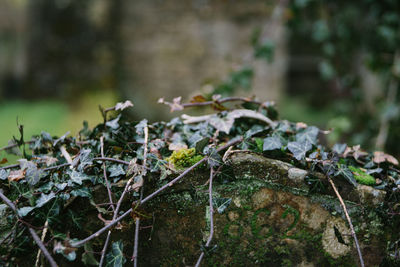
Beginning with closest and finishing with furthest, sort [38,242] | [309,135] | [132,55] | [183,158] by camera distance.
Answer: [38,242] → [183,158] → [309,135] → [132,55]

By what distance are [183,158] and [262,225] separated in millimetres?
306

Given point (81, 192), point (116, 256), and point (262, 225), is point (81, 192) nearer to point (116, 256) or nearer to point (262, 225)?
point (116, 256)

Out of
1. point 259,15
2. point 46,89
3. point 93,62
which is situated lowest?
point 46,89

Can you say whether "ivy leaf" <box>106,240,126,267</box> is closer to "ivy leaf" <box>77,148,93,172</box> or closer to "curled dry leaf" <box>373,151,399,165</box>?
"ivy leaf" <box>77,148,93,172</box>

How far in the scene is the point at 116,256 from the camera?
80 centimetres

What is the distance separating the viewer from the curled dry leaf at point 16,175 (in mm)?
899

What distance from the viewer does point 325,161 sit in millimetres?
925

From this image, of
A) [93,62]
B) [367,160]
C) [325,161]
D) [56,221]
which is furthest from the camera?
[93,62]

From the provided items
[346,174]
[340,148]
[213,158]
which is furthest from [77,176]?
[340,148]

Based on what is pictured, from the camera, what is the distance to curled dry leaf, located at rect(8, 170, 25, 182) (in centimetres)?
90

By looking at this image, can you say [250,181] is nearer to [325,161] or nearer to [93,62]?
[325,161]

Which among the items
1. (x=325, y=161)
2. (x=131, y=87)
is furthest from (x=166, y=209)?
(x=131, y=87)

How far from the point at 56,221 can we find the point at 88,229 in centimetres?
9

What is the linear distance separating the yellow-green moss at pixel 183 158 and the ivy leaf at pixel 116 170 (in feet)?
0.47
